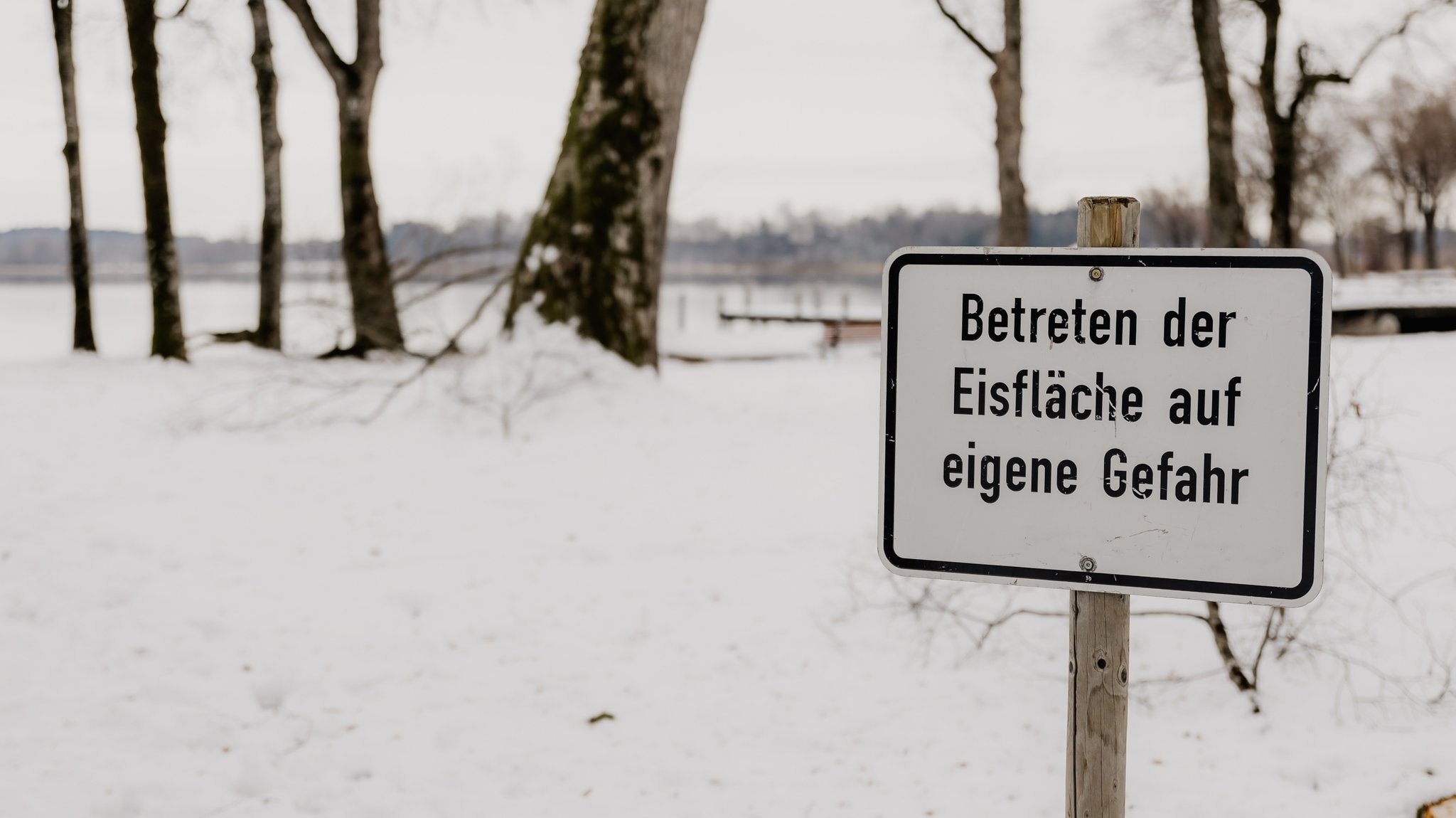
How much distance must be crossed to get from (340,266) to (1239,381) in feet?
42.3

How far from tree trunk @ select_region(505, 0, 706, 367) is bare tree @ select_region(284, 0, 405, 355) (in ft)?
17.3

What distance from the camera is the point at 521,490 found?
6.77m

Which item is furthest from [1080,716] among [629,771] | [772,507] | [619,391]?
[619,391]

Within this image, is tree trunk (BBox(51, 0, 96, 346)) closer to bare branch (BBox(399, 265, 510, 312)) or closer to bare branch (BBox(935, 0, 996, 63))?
bare branch (BBox(399, 265, 510, 312))

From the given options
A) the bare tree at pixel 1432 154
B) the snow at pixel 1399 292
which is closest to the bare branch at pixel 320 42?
the snow at pixel 1399 292

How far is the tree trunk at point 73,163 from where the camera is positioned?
1570 cm

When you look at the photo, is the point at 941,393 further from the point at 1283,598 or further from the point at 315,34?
the point at 315,34

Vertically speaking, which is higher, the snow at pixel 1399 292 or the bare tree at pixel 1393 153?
the bare tree at pixel 1393 153

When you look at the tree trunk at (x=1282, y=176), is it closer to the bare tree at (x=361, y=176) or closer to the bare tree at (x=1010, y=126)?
the bare tree at (x=1010, y=126)

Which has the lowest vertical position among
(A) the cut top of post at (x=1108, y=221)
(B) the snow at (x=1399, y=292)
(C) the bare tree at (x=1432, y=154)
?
(B) the snow at (x=1399, y=292)

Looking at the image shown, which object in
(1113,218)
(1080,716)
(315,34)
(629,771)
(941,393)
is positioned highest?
(315,34)

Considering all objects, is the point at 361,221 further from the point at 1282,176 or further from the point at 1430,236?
the point at 1430,236

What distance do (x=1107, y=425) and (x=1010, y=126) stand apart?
1573cm

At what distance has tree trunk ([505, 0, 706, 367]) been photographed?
8945 millimetres
